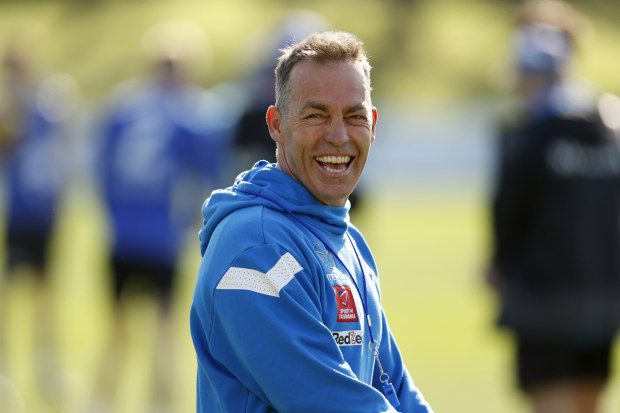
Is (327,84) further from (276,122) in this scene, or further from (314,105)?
(276,122)

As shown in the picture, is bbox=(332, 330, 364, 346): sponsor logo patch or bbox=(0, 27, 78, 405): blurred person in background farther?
bbox=(0, 27, 78, 405): blurred person in background

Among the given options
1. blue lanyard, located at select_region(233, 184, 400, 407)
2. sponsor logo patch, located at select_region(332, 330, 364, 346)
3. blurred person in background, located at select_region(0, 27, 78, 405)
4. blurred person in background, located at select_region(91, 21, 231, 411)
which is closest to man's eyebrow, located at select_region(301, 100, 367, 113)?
blue lanyard, located at select_region(233, 184, 400, 407)

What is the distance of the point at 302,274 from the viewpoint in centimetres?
305

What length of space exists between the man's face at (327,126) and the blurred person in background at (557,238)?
3524 millimetres

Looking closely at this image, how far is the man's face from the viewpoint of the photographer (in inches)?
126

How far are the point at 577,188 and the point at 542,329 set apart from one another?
890 mm

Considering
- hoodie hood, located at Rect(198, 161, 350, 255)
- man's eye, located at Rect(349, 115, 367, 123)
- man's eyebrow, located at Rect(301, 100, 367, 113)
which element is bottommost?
hoodie hood, located at Rect(198, 161, 350, 255)

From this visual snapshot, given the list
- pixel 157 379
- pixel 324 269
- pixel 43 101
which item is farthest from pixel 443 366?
pixel 324 269

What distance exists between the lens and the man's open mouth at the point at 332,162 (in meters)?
3.28

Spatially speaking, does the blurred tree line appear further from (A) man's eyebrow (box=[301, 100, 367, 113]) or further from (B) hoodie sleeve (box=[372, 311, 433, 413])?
(A) man's eyebrow (box=[301, 100, 367, 113])

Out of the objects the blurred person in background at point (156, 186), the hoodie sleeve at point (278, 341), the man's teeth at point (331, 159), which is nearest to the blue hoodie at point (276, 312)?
the hoodie sleeve at point (278, 341)

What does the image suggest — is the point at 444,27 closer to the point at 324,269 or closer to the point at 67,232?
the point at 67,232

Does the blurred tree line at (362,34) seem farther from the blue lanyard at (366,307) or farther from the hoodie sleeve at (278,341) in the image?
the hoodie sleeve at (278,341)

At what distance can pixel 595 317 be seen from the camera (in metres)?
6.68
